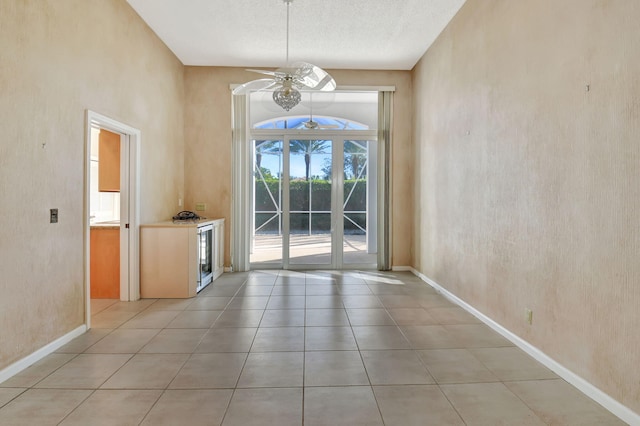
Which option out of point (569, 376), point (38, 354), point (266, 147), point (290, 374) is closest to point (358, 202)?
point (266, 147)

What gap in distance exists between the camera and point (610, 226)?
214 cm

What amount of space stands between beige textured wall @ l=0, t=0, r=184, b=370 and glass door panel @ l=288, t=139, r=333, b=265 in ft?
9.57

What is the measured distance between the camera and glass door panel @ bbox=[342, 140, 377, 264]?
6453 millimetres

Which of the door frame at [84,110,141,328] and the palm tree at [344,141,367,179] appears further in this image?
the palm tree at [344,141,367,179]

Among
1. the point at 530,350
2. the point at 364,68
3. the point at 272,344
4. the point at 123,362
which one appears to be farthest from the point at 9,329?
the point at 364,68

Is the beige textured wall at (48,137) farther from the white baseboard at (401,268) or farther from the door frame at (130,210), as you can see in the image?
the white baseboard at (401,268)

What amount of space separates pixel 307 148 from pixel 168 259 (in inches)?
122

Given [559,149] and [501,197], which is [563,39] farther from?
[501,197]

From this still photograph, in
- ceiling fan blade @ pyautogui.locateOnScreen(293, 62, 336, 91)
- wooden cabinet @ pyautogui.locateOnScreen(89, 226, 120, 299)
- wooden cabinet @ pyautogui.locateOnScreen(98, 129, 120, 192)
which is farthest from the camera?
wooden cabinet @ pyautogui.locateOnScreen(98, 129, 120, 192)

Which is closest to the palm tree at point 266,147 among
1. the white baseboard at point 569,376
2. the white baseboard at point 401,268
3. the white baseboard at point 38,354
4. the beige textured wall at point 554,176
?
the white baseboard at point 401,268

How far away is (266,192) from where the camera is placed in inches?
253

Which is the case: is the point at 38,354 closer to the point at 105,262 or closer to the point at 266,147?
the point at 105,262

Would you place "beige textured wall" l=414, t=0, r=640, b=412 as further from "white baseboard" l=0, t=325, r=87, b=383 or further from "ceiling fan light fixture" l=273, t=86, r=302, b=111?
"white baseboard" l=0, t=325, r=87, b=383

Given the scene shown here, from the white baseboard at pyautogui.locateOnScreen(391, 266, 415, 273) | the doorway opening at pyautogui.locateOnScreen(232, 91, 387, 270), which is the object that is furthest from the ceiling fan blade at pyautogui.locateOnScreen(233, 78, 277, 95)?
the white baseboard at pyautogui.locateOnScreen(391, 266, 415, 273)
